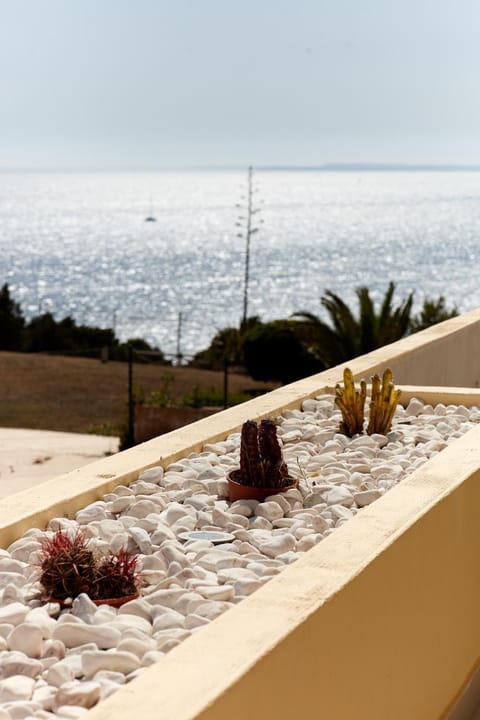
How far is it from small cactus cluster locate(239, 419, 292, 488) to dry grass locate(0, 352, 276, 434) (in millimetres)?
15010

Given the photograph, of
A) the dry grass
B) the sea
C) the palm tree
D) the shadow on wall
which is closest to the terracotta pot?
the palm tree

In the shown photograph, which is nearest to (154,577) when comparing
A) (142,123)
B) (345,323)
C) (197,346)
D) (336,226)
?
(345,323)

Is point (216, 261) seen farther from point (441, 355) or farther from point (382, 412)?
point (382, 412)

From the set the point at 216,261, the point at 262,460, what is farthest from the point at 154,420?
the point at 216,261

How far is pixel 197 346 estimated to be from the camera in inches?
2311

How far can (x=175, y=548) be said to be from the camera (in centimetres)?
347

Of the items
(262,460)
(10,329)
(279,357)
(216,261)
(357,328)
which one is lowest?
(10,329)

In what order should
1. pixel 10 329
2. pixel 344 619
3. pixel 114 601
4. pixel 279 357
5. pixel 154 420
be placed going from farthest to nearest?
pixel 10 329 → pixel 279 357 → pixel 154 420 → pixel 114 601 → pixel 344 619

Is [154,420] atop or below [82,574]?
below

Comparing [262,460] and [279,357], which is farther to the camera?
[279,357]

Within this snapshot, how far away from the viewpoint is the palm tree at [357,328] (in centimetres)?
1434

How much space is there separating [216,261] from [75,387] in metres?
71.2

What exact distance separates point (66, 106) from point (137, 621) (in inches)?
3943

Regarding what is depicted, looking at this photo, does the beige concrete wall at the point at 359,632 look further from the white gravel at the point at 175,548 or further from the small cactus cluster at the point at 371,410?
the small cactus cluster at the point at 371,410
